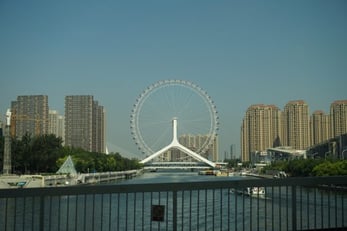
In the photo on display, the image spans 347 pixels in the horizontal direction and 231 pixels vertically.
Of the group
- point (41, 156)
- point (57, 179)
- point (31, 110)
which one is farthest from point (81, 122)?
point (57, 179)

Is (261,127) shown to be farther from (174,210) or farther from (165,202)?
(174,210)

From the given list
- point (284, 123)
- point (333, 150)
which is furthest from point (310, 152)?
point (284, 123)

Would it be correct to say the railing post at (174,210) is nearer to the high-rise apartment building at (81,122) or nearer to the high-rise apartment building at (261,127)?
the high-rise apartment building at (81,122)

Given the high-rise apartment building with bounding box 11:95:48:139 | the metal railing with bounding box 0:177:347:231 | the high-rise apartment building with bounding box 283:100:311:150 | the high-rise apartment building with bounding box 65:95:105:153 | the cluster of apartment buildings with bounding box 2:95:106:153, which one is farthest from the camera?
the high-rise apartment building with bounding box 283:100:311:150

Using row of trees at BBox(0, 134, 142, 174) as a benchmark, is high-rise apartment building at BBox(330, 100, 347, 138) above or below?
above

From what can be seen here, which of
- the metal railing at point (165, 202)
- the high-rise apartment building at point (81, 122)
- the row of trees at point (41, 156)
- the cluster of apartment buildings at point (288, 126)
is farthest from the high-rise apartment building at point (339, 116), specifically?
the metal railing at point (165, 202)

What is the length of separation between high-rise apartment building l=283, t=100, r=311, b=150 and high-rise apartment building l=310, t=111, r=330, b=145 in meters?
1.42

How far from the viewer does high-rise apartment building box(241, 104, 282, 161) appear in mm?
154625

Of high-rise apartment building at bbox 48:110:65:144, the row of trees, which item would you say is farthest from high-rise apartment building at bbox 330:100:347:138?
high-rise apartment building at bbox 48:110:65:144

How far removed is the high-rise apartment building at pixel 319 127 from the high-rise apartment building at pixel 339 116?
5.75 metres

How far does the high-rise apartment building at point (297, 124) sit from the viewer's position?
472 ft

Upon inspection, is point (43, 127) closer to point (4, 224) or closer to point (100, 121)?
point (100, 121)

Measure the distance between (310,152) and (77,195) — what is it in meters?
119

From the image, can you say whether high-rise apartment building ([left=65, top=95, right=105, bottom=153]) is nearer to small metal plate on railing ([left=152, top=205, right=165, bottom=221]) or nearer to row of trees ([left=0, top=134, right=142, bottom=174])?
row of trees ([left=0, top=134, right=142, bottom=174])
